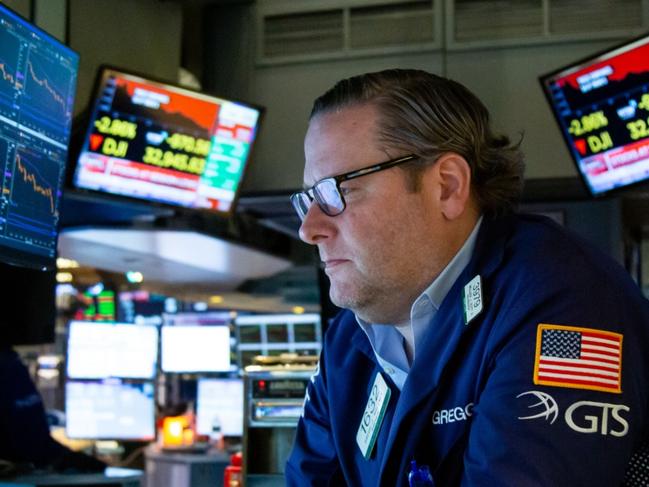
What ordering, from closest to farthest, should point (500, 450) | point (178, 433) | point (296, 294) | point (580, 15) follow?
point (500, 450) < point (580, 15) < point (178, 433) < point (296, 294)

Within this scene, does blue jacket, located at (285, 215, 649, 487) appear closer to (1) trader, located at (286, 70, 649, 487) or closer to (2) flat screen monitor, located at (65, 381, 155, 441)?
(1) trader, located at (286, 70, 649, 487)

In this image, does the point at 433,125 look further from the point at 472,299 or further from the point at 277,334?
the point at 277,334

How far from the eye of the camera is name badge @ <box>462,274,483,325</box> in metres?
1.23

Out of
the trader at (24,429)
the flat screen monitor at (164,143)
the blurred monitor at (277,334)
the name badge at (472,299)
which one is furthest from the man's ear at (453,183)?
the blurred monitor at (277,334)

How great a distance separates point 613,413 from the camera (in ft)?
3.52

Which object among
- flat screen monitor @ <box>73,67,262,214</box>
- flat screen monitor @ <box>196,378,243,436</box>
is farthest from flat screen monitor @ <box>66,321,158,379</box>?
flat screen monitor @ <box>73,67,262,214</box>

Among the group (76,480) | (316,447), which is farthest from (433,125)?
(76,480)

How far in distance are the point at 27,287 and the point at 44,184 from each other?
1.72 metres

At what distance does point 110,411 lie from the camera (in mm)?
6539

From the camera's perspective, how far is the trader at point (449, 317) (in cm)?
108

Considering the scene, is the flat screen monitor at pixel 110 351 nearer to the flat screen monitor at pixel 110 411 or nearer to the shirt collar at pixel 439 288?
the flat screen monitor at pixel 110 411

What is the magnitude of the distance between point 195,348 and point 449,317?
19.5 ft

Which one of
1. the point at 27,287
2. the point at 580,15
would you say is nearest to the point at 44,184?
the point at 27,287

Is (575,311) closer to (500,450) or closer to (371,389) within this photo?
(500,450)
